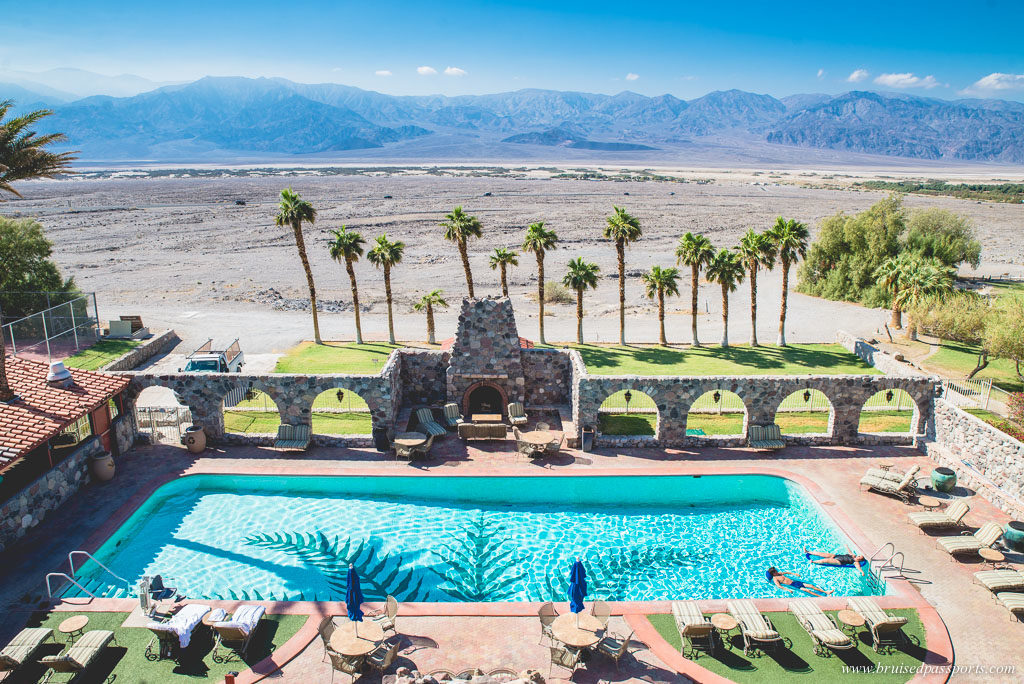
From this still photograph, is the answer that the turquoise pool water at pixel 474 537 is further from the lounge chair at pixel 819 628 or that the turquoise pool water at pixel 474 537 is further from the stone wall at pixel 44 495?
the stone wall at pixel 44 495

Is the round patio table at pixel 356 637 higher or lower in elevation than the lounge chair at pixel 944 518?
higher

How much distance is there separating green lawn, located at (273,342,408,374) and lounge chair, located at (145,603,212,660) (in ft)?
64.1

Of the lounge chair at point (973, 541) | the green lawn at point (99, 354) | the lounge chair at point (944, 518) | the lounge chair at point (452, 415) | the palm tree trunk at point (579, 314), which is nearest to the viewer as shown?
the lounge chair at point (973, 541)

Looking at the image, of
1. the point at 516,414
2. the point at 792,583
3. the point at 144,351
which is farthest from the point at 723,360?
the point at 144,351

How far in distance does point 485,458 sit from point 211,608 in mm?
11086

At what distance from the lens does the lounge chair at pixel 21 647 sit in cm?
1387

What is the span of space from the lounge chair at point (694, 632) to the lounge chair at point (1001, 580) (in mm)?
7763

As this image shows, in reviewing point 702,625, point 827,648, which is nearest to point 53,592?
point 702,625

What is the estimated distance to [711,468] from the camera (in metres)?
24.0

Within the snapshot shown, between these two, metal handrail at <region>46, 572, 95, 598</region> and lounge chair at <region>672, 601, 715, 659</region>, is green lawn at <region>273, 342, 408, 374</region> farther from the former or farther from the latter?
lounge chair at <region>672, 601, 715, 659</region>

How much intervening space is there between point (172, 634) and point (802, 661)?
14.4 meters

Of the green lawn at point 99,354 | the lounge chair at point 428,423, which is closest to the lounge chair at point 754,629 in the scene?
the lounge chair at point 428,423

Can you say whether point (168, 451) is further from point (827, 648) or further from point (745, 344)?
point (745, 344)

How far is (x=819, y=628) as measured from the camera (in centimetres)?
1529
